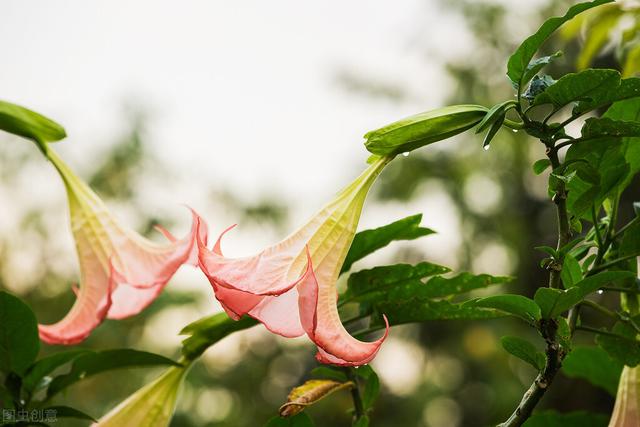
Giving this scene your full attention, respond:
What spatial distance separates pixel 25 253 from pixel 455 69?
14.5 feet

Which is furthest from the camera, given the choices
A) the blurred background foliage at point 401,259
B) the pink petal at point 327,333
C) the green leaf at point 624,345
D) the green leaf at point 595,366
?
the blurred background foliage at point 401,259

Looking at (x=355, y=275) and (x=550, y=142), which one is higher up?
(x=550, y=142)

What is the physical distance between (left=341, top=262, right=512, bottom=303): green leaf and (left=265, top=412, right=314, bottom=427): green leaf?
129mm

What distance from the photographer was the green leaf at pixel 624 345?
1.80 feet

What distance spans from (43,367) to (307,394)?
0.24 meters

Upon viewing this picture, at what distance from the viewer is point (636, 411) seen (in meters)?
0.55

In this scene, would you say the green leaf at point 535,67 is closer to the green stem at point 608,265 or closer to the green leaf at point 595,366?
the green stem at point 608,265

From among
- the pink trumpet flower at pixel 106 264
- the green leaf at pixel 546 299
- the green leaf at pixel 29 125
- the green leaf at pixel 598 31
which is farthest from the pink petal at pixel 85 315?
the green leaf at pixel 598 31

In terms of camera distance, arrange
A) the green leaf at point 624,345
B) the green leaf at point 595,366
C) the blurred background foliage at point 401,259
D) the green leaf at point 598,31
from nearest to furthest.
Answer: the green leaf at point 624,345 → the green leaf at point 595,366 → the green leaf at point 598,31 → the blurred background foliage at point 401,259

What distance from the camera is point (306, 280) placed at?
48cm

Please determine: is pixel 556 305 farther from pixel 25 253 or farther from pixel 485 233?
pixel 485 233

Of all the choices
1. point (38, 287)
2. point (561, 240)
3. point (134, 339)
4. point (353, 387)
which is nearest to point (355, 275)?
point (353, 387)

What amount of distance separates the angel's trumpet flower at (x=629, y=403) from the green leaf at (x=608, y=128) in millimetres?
199

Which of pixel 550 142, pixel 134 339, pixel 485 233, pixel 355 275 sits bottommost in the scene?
pixel 134 339
